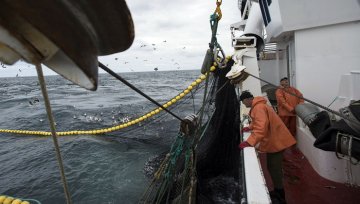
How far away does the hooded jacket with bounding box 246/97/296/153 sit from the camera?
322 cm

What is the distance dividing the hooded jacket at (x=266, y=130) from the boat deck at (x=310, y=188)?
761 millimetres

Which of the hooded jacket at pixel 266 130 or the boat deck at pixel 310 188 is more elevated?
the hooded jacket at pixel 266 130

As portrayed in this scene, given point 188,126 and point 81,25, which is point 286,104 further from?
point 81,25

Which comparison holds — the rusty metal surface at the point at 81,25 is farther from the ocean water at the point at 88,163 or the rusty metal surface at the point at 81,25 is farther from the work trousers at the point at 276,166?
the ocean water at the point at 88,163

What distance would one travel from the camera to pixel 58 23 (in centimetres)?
95

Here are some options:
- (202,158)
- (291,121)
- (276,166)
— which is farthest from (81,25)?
(291,121)

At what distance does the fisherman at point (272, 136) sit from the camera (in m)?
3.27

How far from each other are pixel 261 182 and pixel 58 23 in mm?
2048

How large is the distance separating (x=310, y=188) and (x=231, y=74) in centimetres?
204

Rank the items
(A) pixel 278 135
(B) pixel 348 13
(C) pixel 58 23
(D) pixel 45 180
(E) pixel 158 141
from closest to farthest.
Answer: (C) pixel 58 23 < (A) pixel 278 135 < (B) pixel 348 13 < (D) pixel 45 180 < (E) pixel 158 141

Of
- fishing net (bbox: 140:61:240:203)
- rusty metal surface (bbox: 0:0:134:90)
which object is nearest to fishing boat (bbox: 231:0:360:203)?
fishing net (bbox: 140:61:240:203)

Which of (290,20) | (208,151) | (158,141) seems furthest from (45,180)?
(290,20)

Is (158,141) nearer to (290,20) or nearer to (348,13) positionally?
(290,20)

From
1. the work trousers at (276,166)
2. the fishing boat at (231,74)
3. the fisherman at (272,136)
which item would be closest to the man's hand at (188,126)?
the fishing boat at (231,74)
